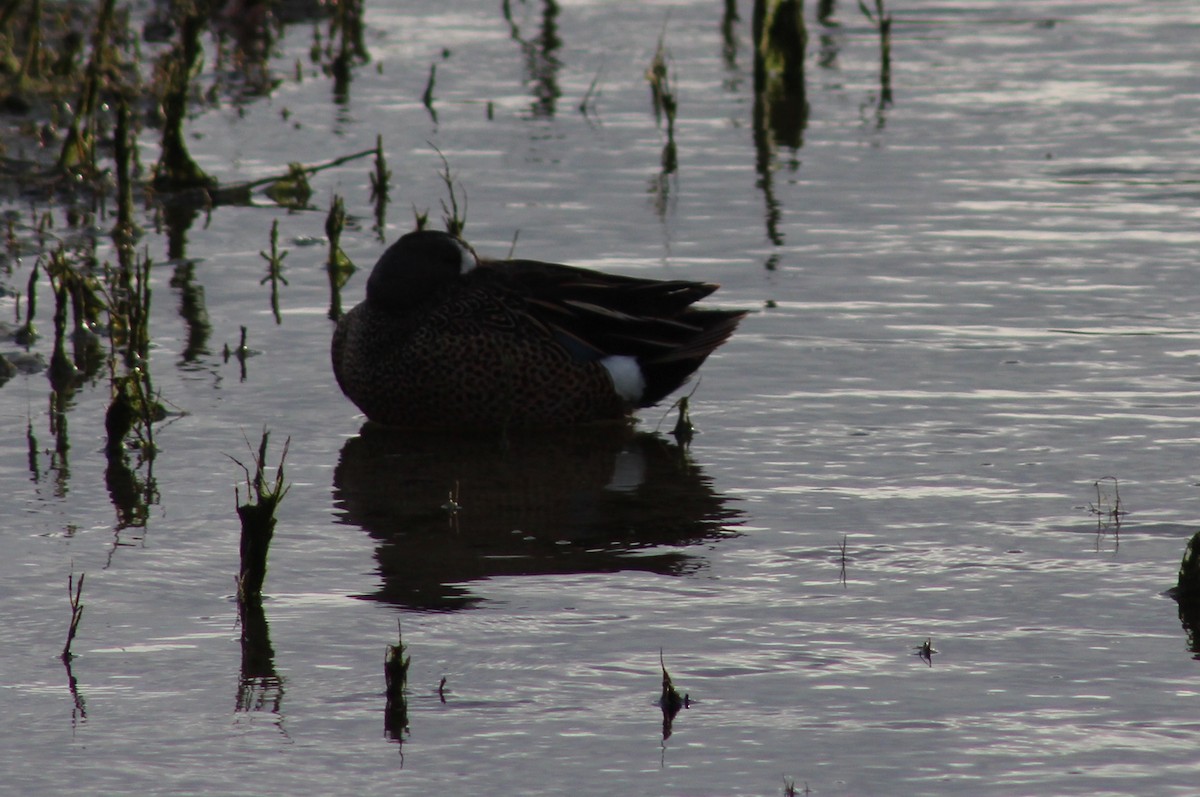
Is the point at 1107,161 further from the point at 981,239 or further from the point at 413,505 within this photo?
the point at 413,505

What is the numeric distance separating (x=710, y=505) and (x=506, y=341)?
1208 millimetres

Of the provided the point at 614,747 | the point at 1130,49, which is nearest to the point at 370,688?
the point at 614,747

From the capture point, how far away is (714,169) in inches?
440

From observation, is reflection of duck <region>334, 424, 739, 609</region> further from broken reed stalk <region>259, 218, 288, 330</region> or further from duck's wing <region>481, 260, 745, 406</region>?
broken reed stalk <region>259, 218, 288, 330</region>

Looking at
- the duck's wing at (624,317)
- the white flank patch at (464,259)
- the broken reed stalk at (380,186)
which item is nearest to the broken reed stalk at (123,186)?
the broken reed stalk at (380,186)

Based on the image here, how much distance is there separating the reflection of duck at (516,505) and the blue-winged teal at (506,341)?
142mm

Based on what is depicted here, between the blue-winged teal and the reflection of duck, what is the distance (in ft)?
0.47

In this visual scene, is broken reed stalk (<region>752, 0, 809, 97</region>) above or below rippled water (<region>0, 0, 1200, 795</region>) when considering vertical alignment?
above

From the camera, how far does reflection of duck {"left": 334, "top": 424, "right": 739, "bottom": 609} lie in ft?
19.0

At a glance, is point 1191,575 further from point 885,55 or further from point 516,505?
point 885,55

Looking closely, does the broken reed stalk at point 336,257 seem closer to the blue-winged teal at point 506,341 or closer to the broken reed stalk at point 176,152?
the broken reed stalk at point 176,152

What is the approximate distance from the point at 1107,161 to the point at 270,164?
181 inches

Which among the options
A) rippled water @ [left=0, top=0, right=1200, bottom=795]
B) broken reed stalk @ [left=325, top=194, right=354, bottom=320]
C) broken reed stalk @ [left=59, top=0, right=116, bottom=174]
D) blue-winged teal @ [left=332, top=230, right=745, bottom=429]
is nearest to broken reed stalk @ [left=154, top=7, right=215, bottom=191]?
broken reed stalk @ [left=59, top=0, right=116, bottom=174]

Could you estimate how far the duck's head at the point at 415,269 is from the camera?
7.35 metres
